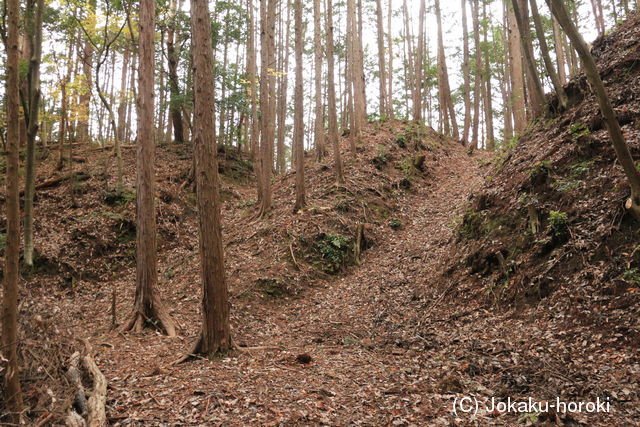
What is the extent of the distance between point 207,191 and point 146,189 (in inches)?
107

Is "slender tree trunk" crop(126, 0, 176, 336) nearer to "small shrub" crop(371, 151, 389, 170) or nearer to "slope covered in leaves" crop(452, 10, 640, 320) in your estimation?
"slope covered in leaves" crop(452, 10, 640, 320)

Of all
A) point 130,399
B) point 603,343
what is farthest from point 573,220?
point 130,399

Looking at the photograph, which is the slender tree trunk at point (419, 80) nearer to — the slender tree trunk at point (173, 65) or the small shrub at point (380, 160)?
the small shrub at point (380, 160)

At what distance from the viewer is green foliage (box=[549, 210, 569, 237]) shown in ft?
21.0

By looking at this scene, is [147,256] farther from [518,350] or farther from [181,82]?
[181,82]

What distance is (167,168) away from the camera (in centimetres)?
1705

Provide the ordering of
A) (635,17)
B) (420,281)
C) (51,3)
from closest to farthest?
(420,281) → (635,17) → (51,3)

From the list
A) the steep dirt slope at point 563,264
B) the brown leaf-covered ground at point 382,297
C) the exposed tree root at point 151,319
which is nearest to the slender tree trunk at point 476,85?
the brown leaf-covered ground at point 382,297

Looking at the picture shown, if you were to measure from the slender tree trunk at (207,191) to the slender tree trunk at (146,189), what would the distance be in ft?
7.00

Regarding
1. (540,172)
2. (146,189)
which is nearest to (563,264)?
(540,172)

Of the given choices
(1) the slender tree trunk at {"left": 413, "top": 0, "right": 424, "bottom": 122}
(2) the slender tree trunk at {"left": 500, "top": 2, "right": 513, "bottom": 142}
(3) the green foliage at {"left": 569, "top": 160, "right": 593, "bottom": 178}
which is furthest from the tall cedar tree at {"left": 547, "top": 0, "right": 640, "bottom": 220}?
(2) the slender tree trunk at {"left": 500, "top": 2, "right": 513, "bottom": 142}

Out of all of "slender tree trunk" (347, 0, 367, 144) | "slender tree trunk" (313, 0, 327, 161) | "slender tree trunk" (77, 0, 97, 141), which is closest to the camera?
"slender tree trunk" (313, 0, 327, 161)

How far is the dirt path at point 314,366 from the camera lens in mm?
4156

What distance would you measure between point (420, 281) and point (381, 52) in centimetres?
1757
